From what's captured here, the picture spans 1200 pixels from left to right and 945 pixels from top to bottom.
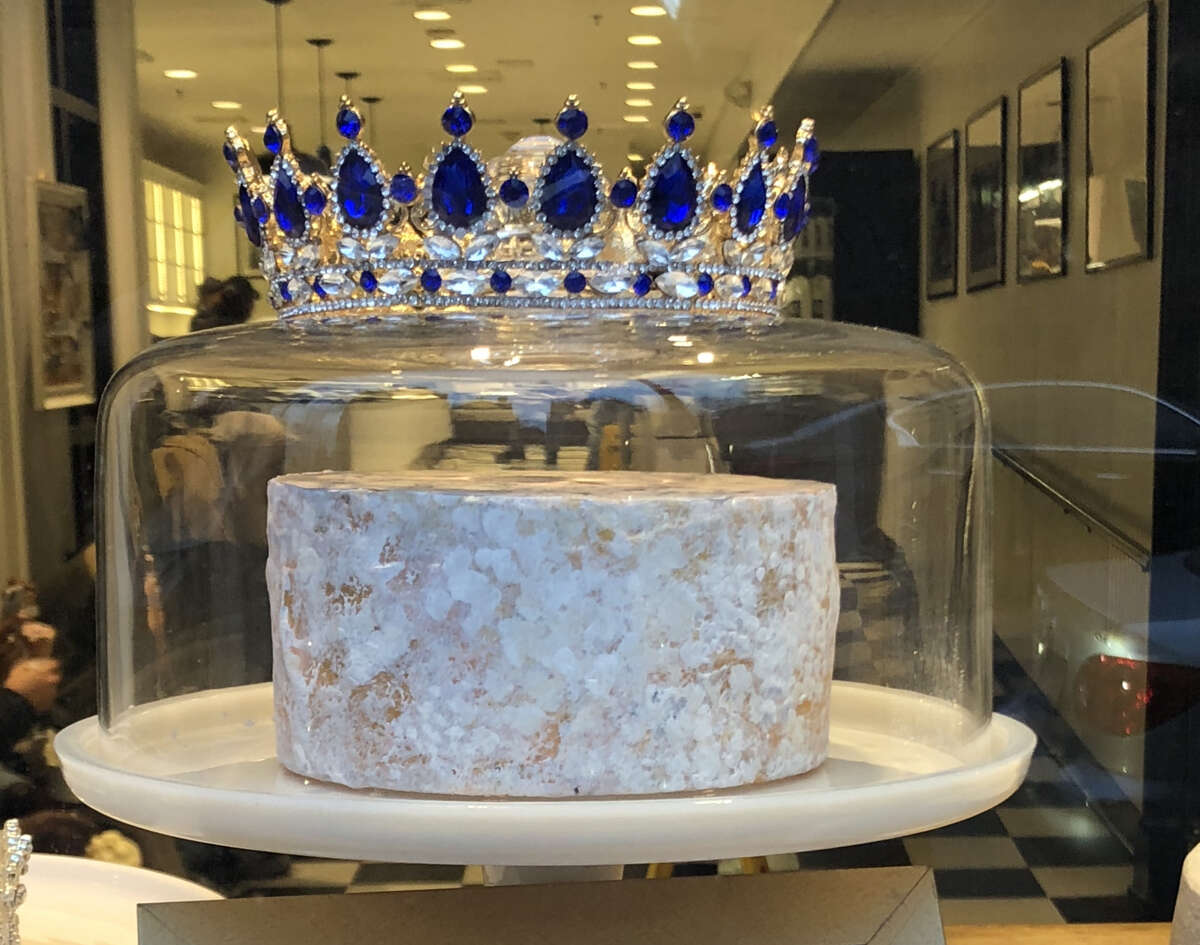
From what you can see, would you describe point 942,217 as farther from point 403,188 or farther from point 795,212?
point 403,188

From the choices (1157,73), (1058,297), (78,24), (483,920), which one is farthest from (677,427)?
(78,24)

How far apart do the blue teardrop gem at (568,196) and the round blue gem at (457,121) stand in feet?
0.14

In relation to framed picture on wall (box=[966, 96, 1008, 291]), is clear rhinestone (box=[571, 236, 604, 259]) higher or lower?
lower

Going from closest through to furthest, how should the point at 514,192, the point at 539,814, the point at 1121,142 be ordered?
the point at 539,814
the point at 514,192
the point at 1121,142

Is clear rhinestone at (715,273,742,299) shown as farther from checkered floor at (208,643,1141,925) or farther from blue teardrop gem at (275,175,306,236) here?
checkered floor at (208,643,1141,925)

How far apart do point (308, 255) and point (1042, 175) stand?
672 mm

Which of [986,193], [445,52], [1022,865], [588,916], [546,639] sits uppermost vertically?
[445,52]

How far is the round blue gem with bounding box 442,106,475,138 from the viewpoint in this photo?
0.52 meters

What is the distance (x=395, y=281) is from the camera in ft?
1.72

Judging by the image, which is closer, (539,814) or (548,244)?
(539,814)

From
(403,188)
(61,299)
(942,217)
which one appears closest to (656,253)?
(403,188)

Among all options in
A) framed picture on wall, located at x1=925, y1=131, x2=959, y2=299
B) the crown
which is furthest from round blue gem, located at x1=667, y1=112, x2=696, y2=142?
framed picture on wall, located at x1=925, y1=131, x2=959, y2=299

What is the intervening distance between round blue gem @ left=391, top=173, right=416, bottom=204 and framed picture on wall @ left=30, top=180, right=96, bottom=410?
0.59 metres

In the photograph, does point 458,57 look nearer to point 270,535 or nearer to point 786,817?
point 270,535
